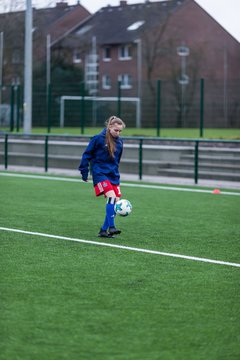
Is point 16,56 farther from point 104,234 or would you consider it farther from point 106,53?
point 104,234

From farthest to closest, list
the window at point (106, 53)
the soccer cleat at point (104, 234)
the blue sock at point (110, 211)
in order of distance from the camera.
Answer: the window at point (106, 53) < the soccer cleat at point (104, 234) < the blue sock at point (110, 211)

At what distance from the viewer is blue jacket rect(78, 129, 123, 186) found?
10.8 meters

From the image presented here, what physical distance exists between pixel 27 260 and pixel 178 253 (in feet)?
5.86

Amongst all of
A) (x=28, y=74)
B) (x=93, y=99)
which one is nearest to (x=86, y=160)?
(x=28, y=74)

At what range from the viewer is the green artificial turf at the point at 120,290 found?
574cm

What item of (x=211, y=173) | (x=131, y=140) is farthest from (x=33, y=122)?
(x=211, y=173)

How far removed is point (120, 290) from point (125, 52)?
194 feet

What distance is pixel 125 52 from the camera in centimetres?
6569

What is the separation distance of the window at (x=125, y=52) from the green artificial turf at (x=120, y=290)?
52650 millimetres

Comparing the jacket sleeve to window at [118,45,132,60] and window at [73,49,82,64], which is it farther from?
window at [118,45,132,60]

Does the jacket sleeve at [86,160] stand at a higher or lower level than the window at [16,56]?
lower

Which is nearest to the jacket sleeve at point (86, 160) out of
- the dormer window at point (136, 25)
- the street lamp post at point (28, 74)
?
the street lamp post at point (28, 74)

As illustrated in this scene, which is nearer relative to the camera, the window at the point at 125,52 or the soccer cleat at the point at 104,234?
the soccer cleat at the point at 104,234

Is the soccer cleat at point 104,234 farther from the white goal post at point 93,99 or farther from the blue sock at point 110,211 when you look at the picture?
the white goal post at point 93,99
